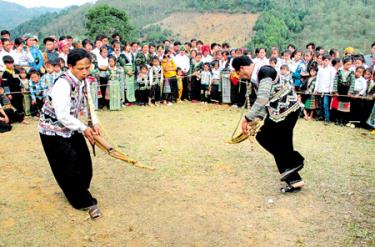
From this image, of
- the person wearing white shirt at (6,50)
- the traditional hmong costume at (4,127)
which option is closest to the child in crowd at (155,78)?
the person wearing white shirt at (6,50)

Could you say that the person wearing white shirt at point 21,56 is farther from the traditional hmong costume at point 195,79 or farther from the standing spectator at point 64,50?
the traditional hmong costume at point 195,79

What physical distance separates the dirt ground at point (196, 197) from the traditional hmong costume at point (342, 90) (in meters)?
1.34

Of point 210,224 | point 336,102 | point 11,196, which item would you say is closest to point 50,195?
point 11,196

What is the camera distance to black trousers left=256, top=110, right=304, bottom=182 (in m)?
5.03

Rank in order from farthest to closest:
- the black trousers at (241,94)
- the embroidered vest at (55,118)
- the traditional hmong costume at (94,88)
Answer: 1. the black trousers at (241,94)
2. the traditional hmong costume at (94,88)
3. the embroidered vest at (55,118)

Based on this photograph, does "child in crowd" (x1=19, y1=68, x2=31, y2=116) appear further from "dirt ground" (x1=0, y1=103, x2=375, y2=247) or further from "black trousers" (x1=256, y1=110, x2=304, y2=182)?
"black trousers" (x1=256, y1=110, x2=304, y2=182)

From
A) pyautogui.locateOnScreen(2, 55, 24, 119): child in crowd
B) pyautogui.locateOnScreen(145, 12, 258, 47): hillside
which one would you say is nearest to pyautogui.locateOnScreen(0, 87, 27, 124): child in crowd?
pyautogui.locateOnScreen(2, 55, 24, 119): child in crowd

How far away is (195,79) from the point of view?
11.8 m

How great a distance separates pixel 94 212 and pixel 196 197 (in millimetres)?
1307

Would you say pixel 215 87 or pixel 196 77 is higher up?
pixel 196 77

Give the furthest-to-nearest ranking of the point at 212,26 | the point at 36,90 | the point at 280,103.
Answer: the point at 212,26 < the point at 36,90 < the point at 280,103

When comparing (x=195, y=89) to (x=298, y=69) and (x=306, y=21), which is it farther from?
(x=306, y=21)

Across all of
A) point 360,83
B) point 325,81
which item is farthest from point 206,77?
point 360,83

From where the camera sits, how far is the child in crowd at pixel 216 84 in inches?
449
